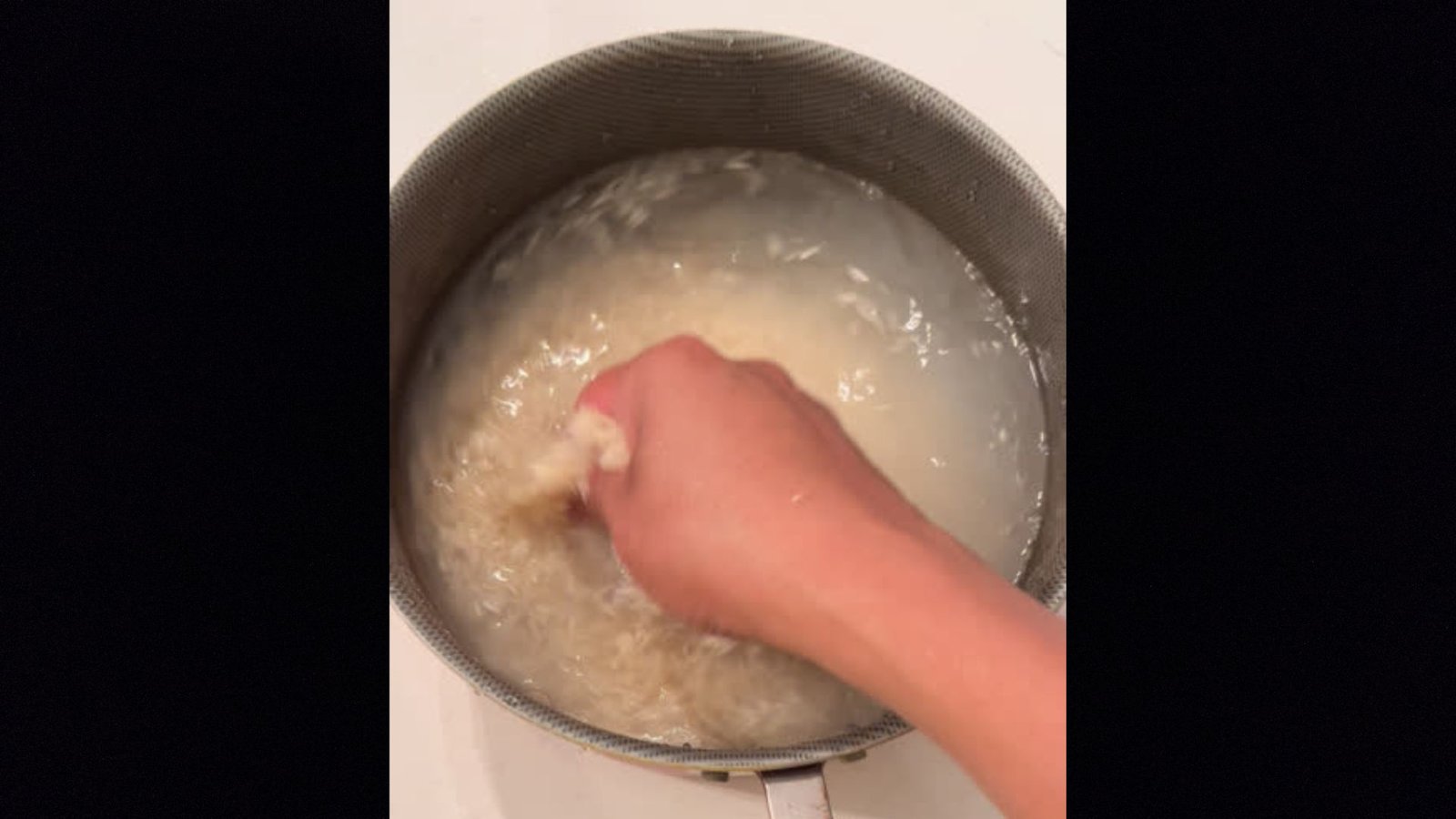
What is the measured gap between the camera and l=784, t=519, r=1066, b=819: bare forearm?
1.27ft

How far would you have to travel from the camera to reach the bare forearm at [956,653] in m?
0.39

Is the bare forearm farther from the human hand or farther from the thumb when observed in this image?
the thumb

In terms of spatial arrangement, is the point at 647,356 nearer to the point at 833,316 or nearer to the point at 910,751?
the point at 833,316

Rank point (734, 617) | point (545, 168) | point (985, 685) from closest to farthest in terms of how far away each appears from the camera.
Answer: point (985, 685) < point (734, 617) < point (545, 168)

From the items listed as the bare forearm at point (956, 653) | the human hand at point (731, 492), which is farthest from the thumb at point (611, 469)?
the bare forearm at point (956, 653)

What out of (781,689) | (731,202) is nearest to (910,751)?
(781,689)

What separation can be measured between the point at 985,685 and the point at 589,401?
0.85 ft

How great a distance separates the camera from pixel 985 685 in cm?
40

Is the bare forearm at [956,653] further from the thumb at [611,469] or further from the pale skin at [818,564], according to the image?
the thumb at [611,469]

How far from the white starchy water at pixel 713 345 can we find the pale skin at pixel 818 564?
0.15 ft

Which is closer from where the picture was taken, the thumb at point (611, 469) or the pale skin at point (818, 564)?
the pale skin at point (818, 564)

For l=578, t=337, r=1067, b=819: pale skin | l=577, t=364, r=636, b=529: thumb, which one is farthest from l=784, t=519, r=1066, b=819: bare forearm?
l=577, t=364, r=636, b=529: thumb

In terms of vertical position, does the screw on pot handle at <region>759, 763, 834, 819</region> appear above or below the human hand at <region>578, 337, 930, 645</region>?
below

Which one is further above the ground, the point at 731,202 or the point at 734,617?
the point at 731,202
